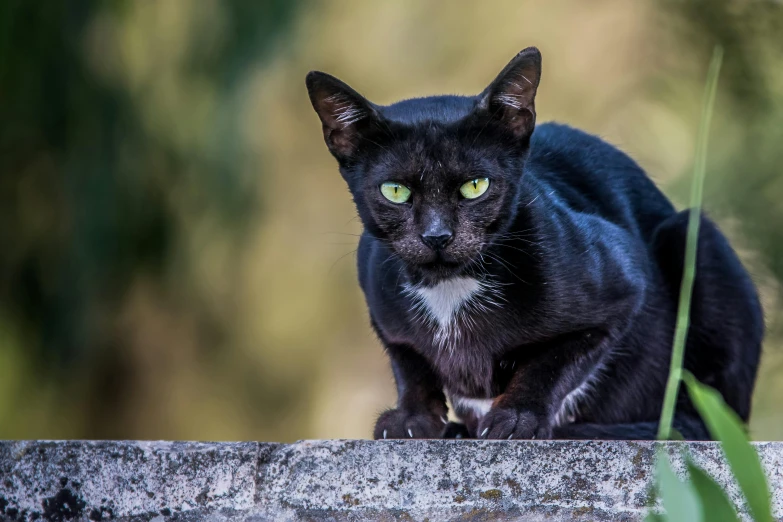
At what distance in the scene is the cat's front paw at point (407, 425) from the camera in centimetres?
238

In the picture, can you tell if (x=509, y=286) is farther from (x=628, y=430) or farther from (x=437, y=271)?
(x=628, y=430)

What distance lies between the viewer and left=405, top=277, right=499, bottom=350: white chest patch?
247 cm

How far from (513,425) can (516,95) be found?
79 centimetres

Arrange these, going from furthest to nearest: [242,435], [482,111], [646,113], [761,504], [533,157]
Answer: [242,435] → [646,113] → [533,157] → [482,111] → [761,504]

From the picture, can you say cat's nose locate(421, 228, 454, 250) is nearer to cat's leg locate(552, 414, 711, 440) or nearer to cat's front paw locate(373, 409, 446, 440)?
cat's front paw locate(373, 409, 446, 440)

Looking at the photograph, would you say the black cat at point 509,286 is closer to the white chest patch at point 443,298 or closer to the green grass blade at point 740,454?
the white chest patch at point 443,298

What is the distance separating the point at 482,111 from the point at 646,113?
2625mm

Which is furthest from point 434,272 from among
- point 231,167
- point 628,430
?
point 231,167

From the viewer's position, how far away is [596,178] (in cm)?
300

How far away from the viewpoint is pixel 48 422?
5.16 meters

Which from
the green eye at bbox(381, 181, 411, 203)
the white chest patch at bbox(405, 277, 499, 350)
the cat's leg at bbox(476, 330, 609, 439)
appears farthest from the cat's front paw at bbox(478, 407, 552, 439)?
the green eye at bbox(381, 181, 411, 203)

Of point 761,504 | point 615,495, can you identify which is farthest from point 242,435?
point 761,504

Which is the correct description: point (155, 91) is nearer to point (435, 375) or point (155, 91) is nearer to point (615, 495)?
point (435, 375)

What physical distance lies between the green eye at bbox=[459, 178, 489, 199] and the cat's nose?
4.7 inches
